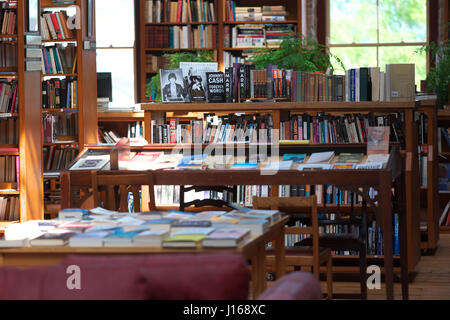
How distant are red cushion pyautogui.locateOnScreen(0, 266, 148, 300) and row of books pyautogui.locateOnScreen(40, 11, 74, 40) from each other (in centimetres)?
597

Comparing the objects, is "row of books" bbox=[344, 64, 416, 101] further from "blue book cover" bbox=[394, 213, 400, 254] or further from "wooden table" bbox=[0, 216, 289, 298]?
"wooden table" bbox=[0, 216, 289, 298]

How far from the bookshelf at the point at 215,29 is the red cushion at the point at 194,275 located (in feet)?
26.5

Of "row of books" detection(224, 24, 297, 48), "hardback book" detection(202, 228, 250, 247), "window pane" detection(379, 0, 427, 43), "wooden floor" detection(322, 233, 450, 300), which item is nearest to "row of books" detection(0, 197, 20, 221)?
"wooden floor" detection(322, 233, 450, 300)

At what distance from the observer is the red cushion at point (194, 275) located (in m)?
2.37

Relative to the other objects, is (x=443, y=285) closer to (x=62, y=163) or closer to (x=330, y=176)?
(x=330, y=176)

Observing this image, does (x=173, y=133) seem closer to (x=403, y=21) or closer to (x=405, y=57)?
(x=405, y=57)

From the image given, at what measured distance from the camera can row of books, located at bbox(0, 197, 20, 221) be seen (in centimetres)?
725

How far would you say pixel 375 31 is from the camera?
36.6 feet

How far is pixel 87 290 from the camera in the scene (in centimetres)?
244

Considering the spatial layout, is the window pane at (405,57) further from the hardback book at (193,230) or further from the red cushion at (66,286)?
the red cushion at (66,286)

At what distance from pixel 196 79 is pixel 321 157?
152 centimetres

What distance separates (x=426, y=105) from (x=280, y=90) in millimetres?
1645

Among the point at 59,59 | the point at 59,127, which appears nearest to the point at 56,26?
the point at 59,59

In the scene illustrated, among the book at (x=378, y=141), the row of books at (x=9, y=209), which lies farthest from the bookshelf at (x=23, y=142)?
the book at (x=378, y=141)
